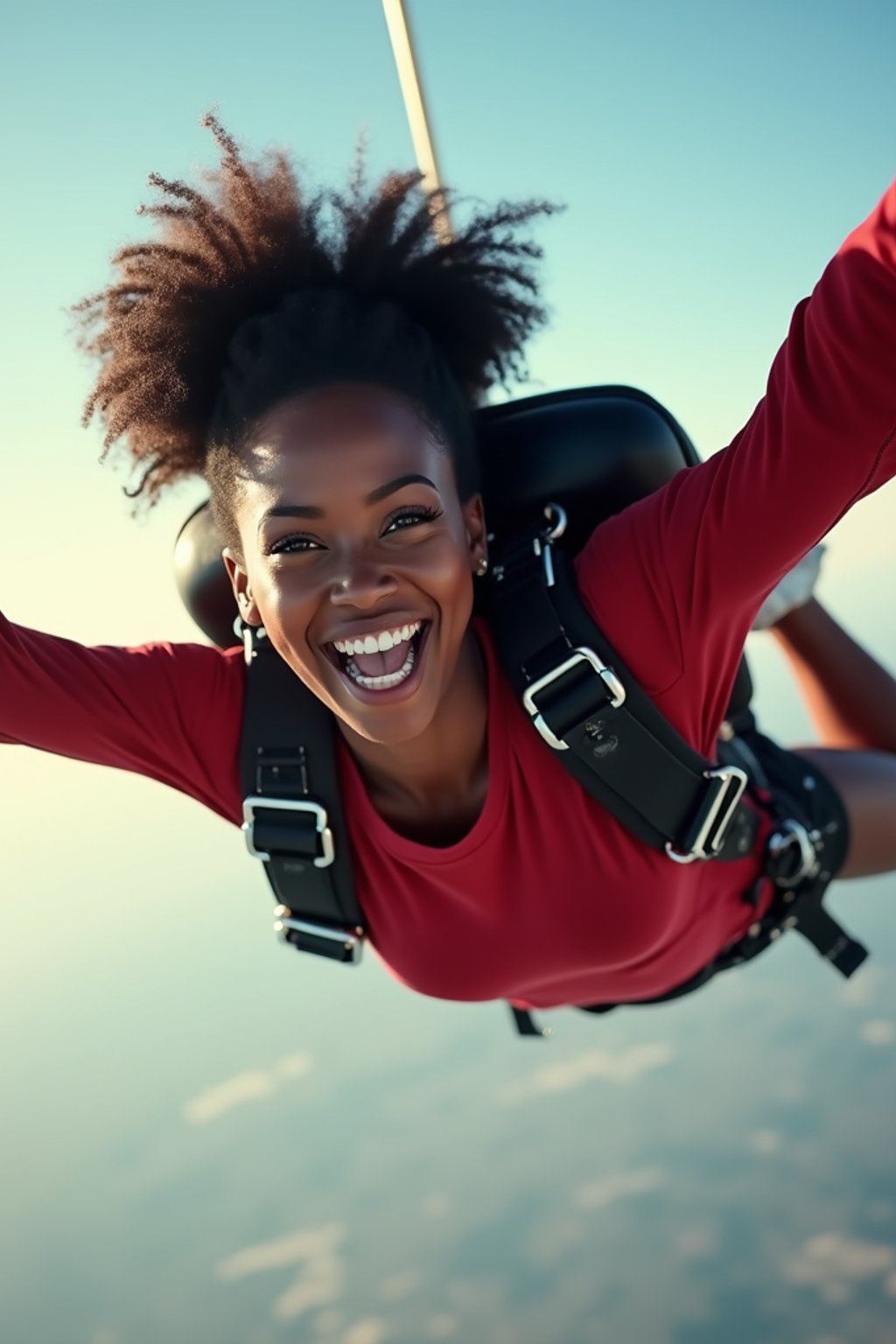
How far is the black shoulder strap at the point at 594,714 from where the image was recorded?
6.88 feet

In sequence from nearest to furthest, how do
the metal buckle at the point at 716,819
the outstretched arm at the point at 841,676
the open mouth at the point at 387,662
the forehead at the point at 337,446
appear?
the forehead at the point at 337,446
the open mouth at the point at 387,662
the metal buckle at the point at 716,819
the outstretched arm at the point at 841,676

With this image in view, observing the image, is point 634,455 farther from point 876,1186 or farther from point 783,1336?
point 876,1186

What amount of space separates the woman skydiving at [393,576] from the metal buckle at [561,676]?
8cm

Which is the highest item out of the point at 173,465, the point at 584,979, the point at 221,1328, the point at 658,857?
the point at 173,465

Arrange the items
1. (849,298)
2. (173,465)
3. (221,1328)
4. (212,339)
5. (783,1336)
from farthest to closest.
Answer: (221,1328) → (783,1336) → (173,465) → (212,339) → (849,298)

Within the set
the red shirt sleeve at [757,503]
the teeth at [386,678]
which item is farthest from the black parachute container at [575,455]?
the teeth at [386,678]

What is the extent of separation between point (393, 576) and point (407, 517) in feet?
0.36

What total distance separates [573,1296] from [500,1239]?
11015mm

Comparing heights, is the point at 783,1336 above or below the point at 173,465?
below

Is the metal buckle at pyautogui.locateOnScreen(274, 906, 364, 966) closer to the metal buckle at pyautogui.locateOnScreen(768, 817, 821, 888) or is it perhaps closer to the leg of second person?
the metal buckle at pyautogui.locateOnScreen(768, 817, 821, 888)

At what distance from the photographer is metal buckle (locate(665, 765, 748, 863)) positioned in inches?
88.6

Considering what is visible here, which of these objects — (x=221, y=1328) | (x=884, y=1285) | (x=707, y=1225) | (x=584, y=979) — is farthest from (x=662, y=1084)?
(x=584, y=979)

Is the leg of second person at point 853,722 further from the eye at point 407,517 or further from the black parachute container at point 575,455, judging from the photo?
the eye at point 407,517

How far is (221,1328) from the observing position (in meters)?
97.8
